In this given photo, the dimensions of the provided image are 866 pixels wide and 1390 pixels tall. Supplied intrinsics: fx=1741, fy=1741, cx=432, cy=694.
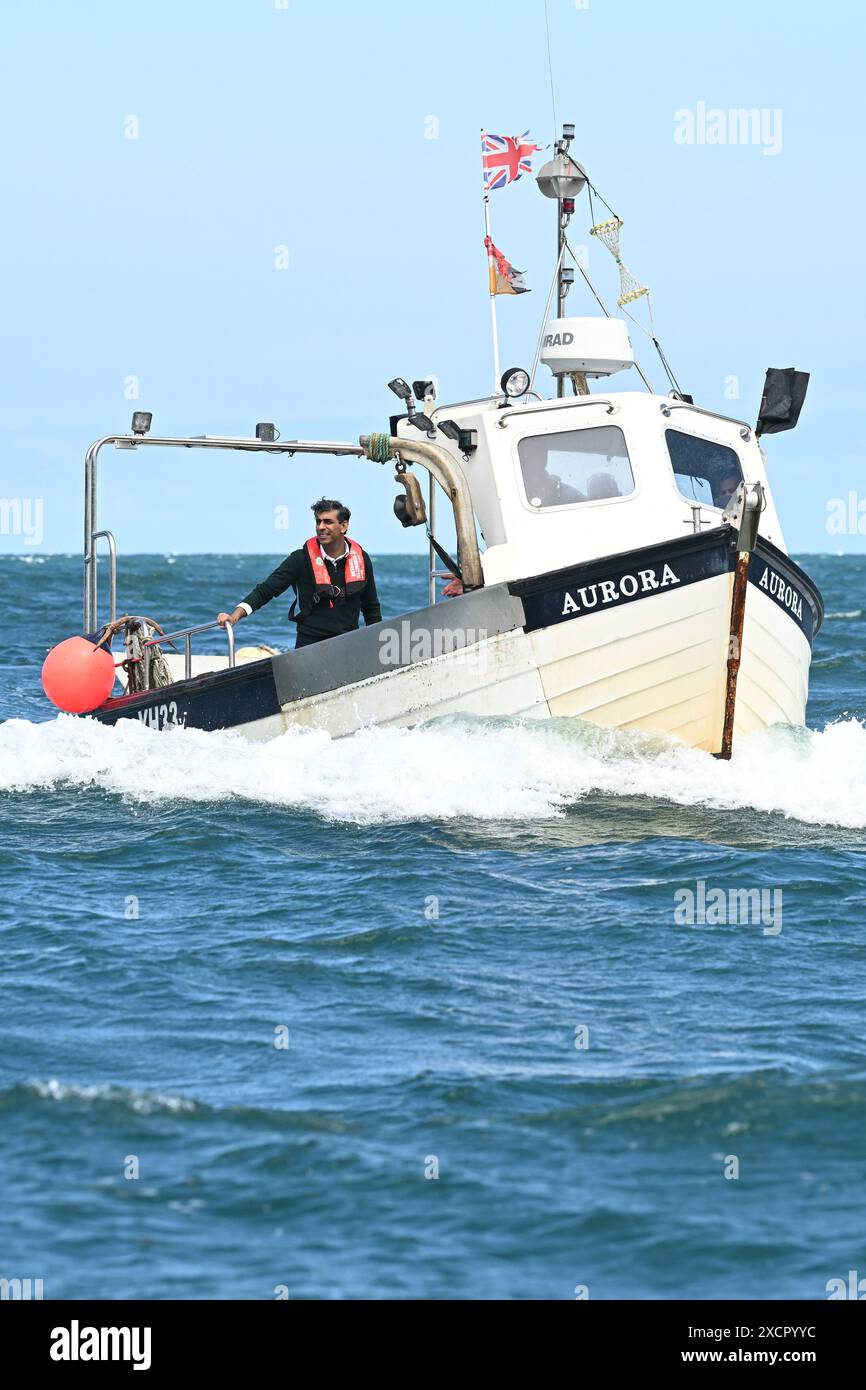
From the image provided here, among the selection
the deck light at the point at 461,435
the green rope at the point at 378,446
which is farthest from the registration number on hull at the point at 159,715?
the deck light at the point at 461,435

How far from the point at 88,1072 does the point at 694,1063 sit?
7.24ft

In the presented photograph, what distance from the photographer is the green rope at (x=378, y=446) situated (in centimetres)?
1217

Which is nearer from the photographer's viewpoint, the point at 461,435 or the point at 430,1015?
the point at 430,1015

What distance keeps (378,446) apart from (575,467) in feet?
4.54

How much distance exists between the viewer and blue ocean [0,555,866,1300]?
16.6 feet

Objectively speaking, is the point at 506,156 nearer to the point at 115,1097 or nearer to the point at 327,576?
the point at 327,576

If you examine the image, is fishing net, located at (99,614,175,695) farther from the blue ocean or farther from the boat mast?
the boat mast

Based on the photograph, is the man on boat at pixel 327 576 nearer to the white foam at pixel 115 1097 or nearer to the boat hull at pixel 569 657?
the boat hull at pixel 569 657

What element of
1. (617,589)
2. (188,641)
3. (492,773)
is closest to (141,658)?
(188,641)

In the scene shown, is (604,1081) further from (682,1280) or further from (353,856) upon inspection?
(353,856)

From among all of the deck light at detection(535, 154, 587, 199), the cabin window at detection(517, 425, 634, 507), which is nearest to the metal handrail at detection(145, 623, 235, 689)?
the cabin window at detection(517, 425, 634, 507)

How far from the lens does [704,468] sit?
40.4ft

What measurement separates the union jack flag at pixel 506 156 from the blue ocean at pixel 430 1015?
4510 millimetres
